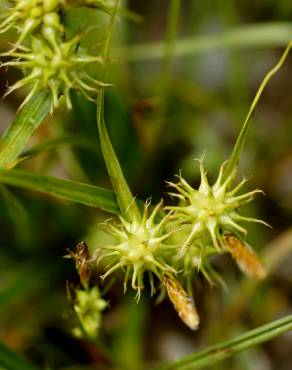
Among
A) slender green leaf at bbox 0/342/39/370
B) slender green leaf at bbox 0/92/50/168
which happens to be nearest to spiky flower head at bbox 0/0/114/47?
slender green leaf at bbox 0/92/50/168

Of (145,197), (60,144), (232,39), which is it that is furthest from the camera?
(145,197)

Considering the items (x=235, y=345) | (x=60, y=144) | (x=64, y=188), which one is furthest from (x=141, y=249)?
(x=60, y=144)

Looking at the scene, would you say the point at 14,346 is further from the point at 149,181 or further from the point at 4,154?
the point at 4,154

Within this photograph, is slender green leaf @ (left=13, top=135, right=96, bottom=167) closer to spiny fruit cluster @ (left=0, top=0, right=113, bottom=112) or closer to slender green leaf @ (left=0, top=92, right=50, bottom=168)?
Answer: slender green leaf @ (left=0, top=92, right=50, bottom=168)

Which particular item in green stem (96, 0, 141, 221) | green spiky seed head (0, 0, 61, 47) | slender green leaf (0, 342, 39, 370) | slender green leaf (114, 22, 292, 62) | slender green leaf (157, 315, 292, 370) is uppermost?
slender green leaf (114, 22, 292, 62)

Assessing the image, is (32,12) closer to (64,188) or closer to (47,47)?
(47,47)

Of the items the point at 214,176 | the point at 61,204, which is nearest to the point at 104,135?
the point at 61,204
